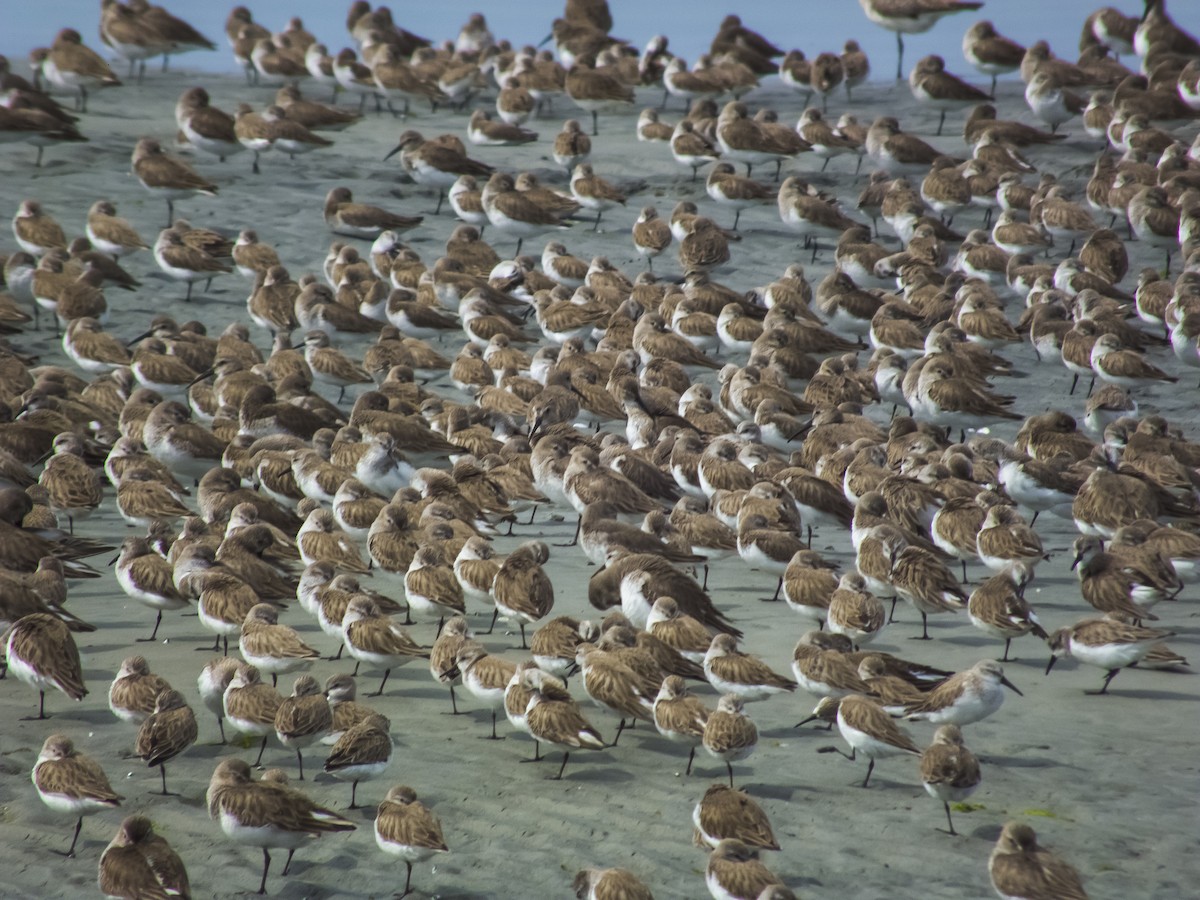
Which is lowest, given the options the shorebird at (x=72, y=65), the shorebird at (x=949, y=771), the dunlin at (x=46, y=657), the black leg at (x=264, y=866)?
the black leg at (x=264, y=866)

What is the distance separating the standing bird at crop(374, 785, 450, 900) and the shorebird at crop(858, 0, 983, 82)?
64.9 feet

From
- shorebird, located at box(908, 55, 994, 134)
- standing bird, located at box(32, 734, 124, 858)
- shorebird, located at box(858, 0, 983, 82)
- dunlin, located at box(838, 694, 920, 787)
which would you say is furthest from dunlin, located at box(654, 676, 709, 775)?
shorebird, located at box(858, 0, 983, 82)

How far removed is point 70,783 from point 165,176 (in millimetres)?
13225

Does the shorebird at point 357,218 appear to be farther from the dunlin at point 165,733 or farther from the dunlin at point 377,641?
the dunlin at point 165,733

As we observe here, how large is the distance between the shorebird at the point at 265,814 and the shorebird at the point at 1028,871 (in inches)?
122

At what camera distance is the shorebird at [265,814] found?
7129mm

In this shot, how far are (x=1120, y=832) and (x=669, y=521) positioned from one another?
4599mm

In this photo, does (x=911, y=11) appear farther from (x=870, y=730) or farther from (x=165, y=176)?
(x=870, y=730)

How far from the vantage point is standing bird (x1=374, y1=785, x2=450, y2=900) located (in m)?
7.12

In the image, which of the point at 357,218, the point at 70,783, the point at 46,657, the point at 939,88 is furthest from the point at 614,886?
the point at 939,88

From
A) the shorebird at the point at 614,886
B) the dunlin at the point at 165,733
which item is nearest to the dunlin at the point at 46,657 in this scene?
the dunlin at the point at 165,733

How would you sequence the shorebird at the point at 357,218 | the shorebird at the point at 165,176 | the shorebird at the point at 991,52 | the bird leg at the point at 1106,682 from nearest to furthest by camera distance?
the bird leg at the point at 1106,682, the shorebird at the point at 165,176, the shorebird at the point at 357,218, the shorebird at the point at 991,52

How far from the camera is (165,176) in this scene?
63.2ft

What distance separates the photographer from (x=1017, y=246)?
58.8 feet
